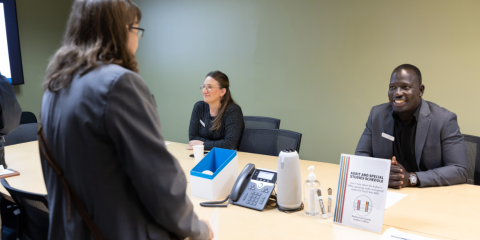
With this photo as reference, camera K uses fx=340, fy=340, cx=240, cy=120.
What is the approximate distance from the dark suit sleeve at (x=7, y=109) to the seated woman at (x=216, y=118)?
1366mm

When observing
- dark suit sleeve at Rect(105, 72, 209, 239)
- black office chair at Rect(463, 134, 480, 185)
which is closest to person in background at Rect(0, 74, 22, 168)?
dark suit sleeve at Rect(105, 72, 209, 239)

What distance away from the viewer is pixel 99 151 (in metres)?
0.87

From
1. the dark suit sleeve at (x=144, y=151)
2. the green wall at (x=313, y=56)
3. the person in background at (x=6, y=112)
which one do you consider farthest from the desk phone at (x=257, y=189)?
the green wall at (x=313, y=56)

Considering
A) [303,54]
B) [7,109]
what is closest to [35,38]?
Result: [7,109]

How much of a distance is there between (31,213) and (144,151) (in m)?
1.20

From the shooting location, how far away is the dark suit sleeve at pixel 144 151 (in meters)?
0.84

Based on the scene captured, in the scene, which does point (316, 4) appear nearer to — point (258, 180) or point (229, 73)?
point (229, 73)

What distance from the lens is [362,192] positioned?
4.77 feet

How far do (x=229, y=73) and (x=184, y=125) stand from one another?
1124 millimetres

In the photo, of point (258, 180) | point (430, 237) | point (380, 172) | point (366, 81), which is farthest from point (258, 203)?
point (366, 81)

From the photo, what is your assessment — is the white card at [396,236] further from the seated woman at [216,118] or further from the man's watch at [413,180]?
the seated woman at [216,118]

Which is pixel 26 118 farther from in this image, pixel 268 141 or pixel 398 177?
pixel 398 177

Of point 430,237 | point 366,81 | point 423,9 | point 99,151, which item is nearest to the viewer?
point 99,151

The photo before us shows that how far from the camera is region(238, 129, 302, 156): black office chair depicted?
276 centimetres
